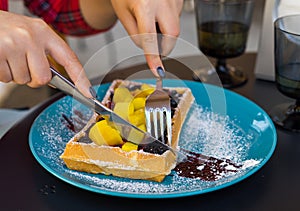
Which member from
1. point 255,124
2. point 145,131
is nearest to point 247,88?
point 255,124

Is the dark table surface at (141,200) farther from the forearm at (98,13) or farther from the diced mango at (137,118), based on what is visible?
the forearm at (98,13)

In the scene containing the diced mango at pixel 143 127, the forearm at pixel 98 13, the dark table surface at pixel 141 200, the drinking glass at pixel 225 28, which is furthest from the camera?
Result: the forearm at pixel 98 13

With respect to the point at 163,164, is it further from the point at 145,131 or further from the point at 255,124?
the point at 255,124

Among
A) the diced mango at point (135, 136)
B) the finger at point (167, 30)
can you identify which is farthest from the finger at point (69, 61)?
the finger at point (167, 30)

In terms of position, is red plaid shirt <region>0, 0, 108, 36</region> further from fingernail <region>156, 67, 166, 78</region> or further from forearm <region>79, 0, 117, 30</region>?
fingernail <region>156, 67, 166, 78</region>

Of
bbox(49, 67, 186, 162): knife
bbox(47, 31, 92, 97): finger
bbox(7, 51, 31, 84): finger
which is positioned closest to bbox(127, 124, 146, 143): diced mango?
bbox(49, 67, 186, 162): knife

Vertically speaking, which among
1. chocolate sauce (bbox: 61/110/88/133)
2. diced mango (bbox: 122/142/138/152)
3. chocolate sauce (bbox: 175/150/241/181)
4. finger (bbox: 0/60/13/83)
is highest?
finger (bbox: 0/60/13/83)
